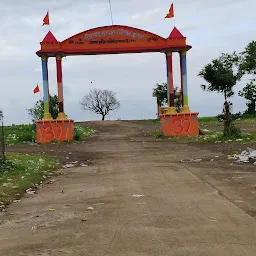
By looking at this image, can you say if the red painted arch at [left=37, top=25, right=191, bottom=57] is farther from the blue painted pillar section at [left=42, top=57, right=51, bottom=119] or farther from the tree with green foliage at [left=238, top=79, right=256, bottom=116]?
the tree with green foliage at [left=238, top=79, right=256, bottom=116]

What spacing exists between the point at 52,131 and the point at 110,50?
224 inches

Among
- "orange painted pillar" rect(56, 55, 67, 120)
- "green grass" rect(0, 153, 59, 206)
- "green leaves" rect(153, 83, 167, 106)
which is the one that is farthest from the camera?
"green leaves" rect(153, 83, 167, 106)

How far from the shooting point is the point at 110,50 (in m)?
25.5

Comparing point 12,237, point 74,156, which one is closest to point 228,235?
point 12,237

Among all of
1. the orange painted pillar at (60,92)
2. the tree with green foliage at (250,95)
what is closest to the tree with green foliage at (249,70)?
the tree with green foliage at (250,95)

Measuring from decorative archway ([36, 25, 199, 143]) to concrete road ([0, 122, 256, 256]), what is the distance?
Answer: 631 inches

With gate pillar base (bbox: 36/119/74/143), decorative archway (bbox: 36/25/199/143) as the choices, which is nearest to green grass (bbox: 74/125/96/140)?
decorative archway (bbox: 36/25/199/143)

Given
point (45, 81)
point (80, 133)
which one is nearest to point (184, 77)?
point (45, 81)

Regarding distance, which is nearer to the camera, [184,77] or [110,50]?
[110,50]

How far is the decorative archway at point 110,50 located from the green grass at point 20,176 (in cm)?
1125

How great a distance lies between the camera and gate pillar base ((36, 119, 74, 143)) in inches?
1006

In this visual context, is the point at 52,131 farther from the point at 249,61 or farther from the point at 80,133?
the point at 249,61

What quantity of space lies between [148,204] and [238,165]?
598 cm

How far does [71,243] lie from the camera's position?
4852mm
